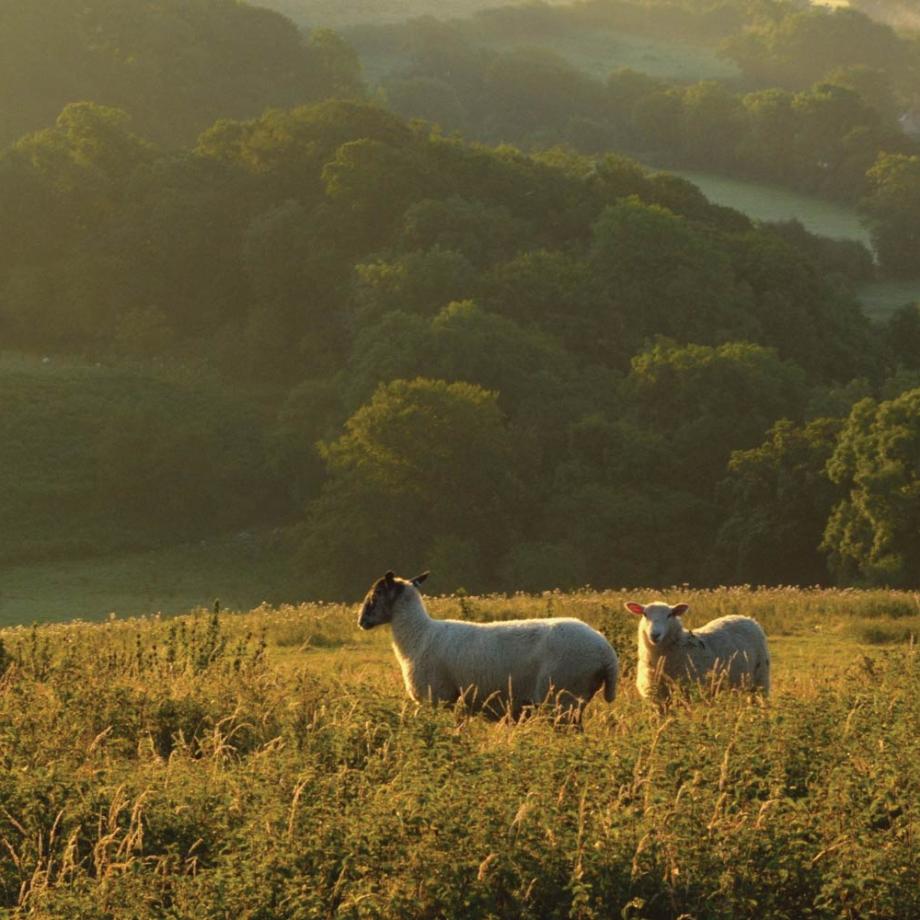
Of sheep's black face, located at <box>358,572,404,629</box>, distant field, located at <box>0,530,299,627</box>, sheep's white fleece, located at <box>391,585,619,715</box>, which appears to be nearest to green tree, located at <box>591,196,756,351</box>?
distant field, located at <box>0,530,299,627</box>

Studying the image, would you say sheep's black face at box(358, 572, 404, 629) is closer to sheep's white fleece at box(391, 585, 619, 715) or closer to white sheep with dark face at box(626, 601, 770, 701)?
sheep's white fleece at box(391, 585, 619, 715)

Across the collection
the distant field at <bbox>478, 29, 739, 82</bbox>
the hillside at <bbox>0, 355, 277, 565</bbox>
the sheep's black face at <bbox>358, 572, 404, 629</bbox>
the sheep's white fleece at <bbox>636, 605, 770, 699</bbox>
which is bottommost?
the hillside at <bbox>0, 355, 277, 565</bbox>

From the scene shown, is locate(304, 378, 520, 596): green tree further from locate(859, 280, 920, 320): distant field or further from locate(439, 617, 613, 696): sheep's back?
locate(439, 617, 613, 696): sheep's back

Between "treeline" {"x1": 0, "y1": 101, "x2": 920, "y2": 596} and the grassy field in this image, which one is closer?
the grassy field

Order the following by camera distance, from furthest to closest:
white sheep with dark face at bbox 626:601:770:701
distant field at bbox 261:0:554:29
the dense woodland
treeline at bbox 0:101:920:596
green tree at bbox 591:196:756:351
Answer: distant field at bbox 261:0:554:29 → green tree at bbox 591:196:756:351 → the dense woodland → treeline at bbox 0:101:920:596 → white sheep with dark face at bbox 626:601:770:701

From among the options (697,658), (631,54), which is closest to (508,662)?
(697,658)

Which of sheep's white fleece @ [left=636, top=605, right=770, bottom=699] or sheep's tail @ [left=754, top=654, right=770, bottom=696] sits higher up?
sheep's white fleece @ [left=636, top=605, right=770, bottom=699]

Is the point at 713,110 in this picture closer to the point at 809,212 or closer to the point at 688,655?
the point at 809,212

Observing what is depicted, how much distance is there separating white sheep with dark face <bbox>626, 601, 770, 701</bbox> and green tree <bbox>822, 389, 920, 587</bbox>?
33500mm

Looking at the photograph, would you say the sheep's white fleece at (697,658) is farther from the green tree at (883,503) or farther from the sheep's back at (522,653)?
the green tree at (883,503)

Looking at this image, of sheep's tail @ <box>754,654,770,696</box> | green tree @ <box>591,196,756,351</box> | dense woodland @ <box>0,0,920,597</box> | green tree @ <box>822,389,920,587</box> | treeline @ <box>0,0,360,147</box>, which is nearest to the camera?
sheep's tail @ <box>754,654,770,696</box>

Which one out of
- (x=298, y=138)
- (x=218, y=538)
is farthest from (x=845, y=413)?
(x=298, y=138)

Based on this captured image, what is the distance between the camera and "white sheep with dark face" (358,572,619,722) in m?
16.2

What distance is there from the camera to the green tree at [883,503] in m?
50.9
